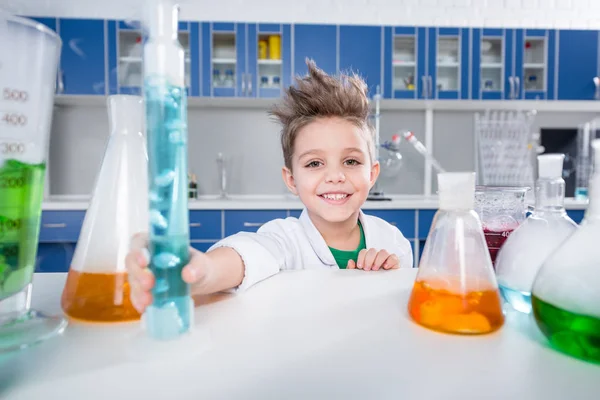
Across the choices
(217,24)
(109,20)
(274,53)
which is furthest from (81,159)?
(274,53)

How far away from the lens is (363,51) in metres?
2.83

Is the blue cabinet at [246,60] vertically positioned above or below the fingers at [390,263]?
above

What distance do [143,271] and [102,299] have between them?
11cm

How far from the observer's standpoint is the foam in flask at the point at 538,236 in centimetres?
39

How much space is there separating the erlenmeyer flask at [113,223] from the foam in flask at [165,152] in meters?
0.08

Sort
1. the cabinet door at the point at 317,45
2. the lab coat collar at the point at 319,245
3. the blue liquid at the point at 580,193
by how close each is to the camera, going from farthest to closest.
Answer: the blue liquid at the point at 580,193, the cabinet door at the point at 317,45, the lab coat collar at the point at 319,245

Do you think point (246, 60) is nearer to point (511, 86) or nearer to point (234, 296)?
point (511, 86)

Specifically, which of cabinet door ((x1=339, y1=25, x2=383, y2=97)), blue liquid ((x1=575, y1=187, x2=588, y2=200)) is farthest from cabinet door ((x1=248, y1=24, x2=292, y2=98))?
blue liquid ((x1=575, y1=187, x2=588, y2=200))

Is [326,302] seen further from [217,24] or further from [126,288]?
[217,24]

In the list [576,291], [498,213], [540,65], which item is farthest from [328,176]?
[540,65]

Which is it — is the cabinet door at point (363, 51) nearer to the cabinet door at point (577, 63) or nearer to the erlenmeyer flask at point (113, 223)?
the cabinet door at point (577, 63)

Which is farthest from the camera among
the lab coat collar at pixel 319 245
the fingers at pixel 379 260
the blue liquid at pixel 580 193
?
the blue liquid at pixel 580 193

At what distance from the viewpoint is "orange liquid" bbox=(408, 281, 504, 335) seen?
35 cm

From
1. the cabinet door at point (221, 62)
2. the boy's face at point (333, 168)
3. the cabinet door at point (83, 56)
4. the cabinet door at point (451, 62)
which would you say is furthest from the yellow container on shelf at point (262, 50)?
the boy's face at point (333, 168)
